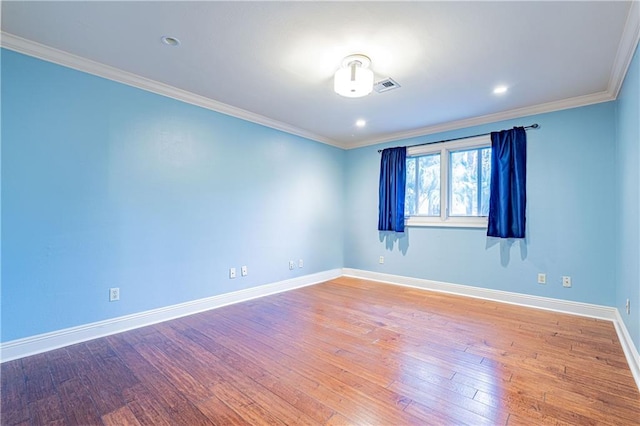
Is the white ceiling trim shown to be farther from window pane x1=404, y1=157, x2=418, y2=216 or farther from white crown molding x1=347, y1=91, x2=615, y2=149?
window pane x1=404, y1=157, x2=418, y2=216

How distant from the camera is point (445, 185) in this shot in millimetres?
4465

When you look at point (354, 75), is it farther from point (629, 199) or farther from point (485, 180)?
point (485, 180)

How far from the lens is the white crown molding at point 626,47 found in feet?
6.43

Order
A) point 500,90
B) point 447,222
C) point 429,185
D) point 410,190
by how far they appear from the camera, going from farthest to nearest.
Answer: point 410,190, point 429,185, point 447,222, point 500,90

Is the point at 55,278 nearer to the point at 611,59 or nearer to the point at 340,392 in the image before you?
the point at 340,392

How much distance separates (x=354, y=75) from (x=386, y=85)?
68 cm

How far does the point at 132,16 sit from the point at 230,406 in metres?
2.70

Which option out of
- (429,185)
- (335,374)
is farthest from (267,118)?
(335,374)

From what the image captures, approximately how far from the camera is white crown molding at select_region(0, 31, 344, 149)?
2328mm

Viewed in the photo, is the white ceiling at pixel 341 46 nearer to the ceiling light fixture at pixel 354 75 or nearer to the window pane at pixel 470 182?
the ceiling light fixture at pixel 354 75

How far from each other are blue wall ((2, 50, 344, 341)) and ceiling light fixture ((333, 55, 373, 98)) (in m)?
1.84

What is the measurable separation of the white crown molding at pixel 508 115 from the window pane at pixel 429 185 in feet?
1.38

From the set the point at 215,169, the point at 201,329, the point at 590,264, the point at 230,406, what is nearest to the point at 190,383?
the point at 230,406

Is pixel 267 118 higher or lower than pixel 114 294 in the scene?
higher
